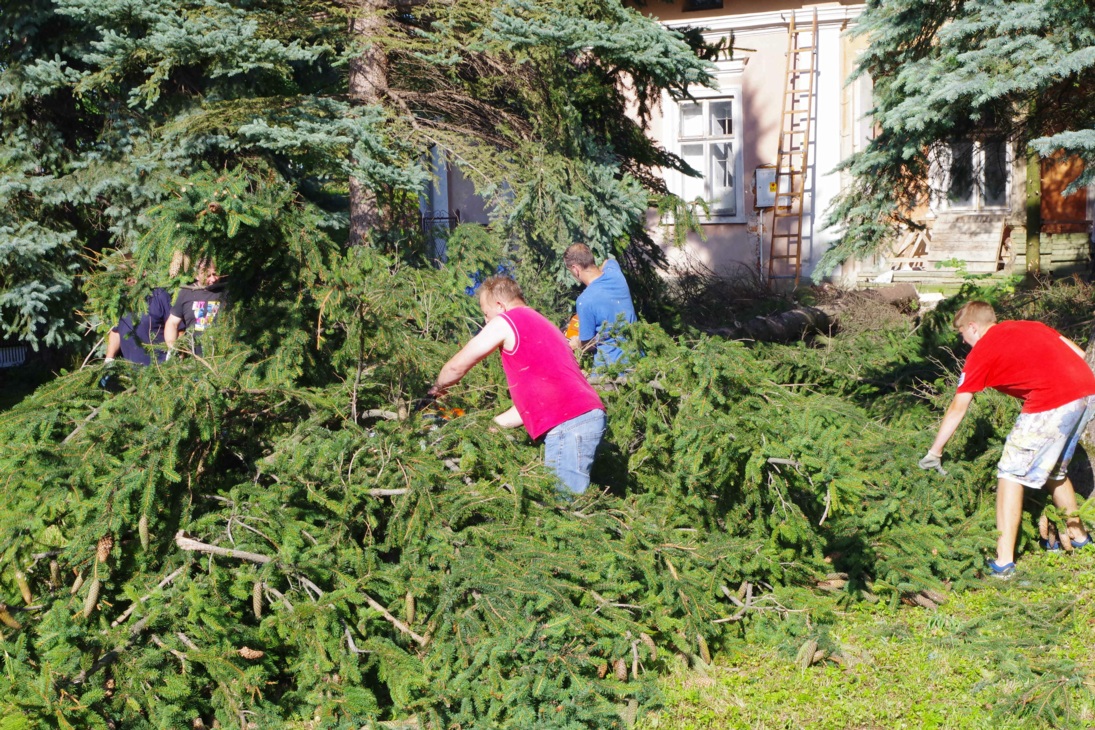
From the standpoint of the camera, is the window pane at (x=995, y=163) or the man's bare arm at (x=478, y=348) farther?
the window pane at (x=995, y=163)

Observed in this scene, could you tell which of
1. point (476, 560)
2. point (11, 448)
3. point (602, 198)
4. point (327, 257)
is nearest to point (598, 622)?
point (476, 560)

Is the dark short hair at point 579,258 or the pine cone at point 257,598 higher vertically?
the dark short hair at point 579,258

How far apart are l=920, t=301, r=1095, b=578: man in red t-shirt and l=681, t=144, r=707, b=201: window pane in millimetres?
11750

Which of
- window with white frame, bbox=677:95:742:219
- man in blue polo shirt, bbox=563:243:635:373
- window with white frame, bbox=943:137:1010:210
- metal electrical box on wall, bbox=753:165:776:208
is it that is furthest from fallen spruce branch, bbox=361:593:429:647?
window with white frame, bbox=677:95:742:219

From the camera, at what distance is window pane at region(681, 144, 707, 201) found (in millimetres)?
16938

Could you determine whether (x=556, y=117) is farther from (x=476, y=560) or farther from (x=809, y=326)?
(x=476, y=560)

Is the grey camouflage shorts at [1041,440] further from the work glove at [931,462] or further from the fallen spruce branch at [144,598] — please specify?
the fallen spruce branch at [144,598]

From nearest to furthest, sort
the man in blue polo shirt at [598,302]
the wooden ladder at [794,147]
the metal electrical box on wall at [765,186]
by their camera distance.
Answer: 1. the man in blue polo shirt at [598,302]
2. the wooden ladder at [794,147]
3. the metal electrical box on wall at [765,186]

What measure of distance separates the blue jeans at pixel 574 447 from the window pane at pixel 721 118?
42.6 ft

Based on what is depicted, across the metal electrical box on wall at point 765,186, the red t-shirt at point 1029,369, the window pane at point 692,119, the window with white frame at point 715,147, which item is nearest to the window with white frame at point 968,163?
the red t-shirt at point 1029,369

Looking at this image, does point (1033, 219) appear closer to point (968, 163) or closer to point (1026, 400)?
point (968, 163)

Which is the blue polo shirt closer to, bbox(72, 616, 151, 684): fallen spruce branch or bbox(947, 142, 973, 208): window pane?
bbox(947, 142, 973, 208): window pane


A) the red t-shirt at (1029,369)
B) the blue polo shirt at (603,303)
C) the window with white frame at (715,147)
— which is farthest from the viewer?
the window with white frame at (715,147)

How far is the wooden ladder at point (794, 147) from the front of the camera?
15891 millimetres
